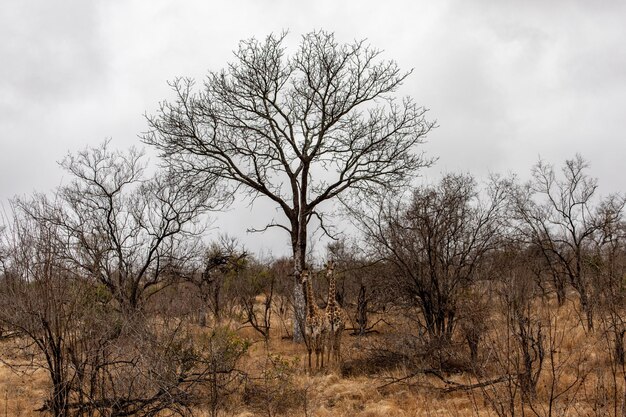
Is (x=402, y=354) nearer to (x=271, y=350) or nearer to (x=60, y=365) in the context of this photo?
(x=271, y=350)

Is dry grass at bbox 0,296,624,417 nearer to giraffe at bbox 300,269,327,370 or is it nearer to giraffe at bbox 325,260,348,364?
giraffe at bbox 325,260,348,364

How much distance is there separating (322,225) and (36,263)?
1065 centimetres

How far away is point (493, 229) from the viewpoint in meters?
11.5

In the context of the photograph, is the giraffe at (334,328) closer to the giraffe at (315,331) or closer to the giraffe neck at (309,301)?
the giraffe at (315,331)

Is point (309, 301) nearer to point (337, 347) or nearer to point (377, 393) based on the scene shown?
point (337, 347)

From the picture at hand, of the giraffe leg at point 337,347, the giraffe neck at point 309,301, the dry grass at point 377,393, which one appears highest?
the giraffe neck at point 309,301

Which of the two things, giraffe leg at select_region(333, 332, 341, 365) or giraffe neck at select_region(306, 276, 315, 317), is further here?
giraffe neck at select_region(306, 276, 315, 317)

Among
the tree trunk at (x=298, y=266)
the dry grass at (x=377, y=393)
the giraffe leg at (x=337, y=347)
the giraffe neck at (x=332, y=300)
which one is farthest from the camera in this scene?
the tree trunk at (x=298, y=266)

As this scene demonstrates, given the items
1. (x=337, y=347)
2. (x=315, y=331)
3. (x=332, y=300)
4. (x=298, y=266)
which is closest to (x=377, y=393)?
(x=337, y=347)

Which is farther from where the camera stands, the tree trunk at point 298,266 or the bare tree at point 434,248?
the tree trunk at point 298,266

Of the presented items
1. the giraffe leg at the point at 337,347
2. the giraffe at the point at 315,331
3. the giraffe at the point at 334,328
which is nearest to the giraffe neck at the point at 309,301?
the giraffe at the point at 315,331

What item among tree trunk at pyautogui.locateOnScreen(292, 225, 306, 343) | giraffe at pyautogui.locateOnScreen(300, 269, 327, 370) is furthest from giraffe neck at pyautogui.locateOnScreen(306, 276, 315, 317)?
tree trunk at pyautogui.locateOnScreen(292, 225, 306, 343)

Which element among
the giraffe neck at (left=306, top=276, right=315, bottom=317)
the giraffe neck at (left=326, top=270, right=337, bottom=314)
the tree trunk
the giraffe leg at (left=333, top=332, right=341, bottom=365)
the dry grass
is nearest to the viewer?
the dry grass

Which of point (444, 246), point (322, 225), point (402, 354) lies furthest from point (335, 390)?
point (322, 225)
